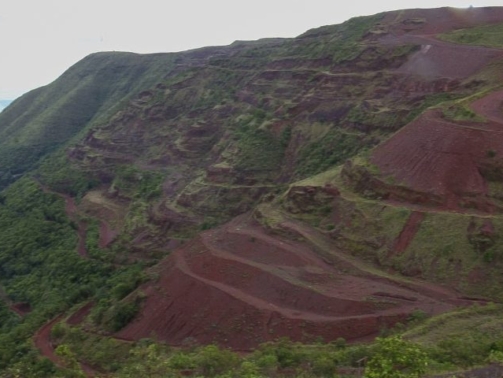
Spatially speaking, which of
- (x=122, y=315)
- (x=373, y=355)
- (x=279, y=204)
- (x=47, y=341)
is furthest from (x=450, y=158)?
(x=47, y=341)

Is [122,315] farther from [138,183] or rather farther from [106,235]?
[138,183]

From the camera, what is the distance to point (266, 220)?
109 feet

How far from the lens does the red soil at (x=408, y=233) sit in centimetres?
2805

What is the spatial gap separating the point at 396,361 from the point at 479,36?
121 ft

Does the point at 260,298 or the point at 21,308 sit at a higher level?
the point at 260,298

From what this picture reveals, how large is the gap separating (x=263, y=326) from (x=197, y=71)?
161 feet

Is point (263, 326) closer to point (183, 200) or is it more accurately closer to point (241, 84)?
point (183, 200)

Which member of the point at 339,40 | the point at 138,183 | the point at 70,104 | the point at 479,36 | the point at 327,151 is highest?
the point at 70,104

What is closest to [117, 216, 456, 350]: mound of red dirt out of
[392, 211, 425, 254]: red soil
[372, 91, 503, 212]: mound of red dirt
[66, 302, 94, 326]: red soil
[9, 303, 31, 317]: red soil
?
[392, 211, 425, 254]: red soil

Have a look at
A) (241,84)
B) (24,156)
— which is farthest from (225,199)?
(24,156)

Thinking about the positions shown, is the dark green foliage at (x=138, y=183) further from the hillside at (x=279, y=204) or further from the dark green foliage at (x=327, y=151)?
the dark green foliage at (x=327, y=151)

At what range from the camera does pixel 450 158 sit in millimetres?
30062

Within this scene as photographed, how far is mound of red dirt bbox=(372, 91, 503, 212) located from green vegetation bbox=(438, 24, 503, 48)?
13.5 meters

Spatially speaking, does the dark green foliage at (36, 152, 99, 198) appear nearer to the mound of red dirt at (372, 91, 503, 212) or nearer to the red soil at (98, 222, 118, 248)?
the red soil at (98, 222, 118, 248)
